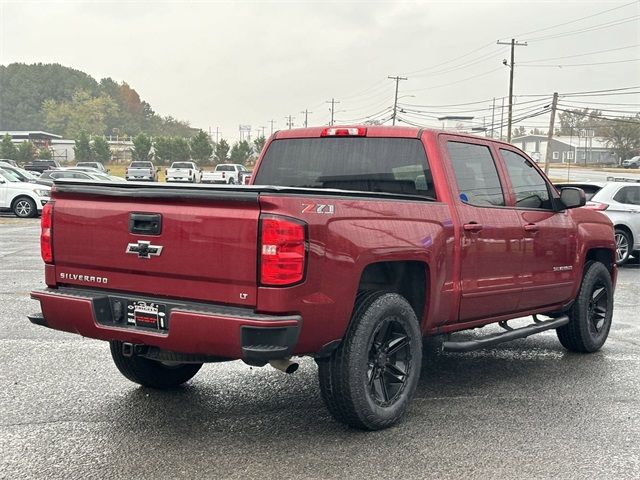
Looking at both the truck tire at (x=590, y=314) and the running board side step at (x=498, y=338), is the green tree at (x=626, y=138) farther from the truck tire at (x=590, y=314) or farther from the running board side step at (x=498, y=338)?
the running board side step at (x=498, y=338)

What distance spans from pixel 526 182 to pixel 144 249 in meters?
3.49

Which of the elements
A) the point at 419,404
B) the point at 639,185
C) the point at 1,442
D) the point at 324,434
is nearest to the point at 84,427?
the point at 1,442

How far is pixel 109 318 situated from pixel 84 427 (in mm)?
748

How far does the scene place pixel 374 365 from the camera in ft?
15.6

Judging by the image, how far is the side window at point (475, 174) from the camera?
5.62 metres

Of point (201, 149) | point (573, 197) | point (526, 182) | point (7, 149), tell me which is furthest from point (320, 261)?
point (7, 149)

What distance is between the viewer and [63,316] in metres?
4.62

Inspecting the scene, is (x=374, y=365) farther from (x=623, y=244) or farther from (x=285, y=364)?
(x=623, y=244)

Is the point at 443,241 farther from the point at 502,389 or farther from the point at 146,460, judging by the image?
the point at 146,460

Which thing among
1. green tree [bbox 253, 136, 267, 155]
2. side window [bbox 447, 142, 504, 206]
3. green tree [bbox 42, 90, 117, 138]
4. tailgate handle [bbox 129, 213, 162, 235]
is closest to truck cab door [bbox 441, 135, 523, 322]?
side window [bbox 447, 142, 504, 206]

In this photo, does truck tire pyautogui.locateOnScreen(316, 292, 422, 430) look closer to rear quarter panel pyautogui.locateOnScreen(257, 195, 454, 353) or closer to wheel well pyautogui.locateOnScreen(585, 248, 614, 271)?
rear quarter panel pyautogui.locateOnScreen(257, 195, 454, 353)

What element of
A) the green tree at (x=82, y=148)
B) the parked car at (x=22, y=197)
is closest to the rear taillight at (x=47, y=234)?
the parked car at (x=22, y=197)

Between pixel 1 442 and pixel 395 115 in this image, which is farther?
pixel 395 115

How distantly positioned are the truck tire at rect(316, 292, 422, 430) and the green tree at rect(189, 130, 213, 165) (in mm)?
88332
